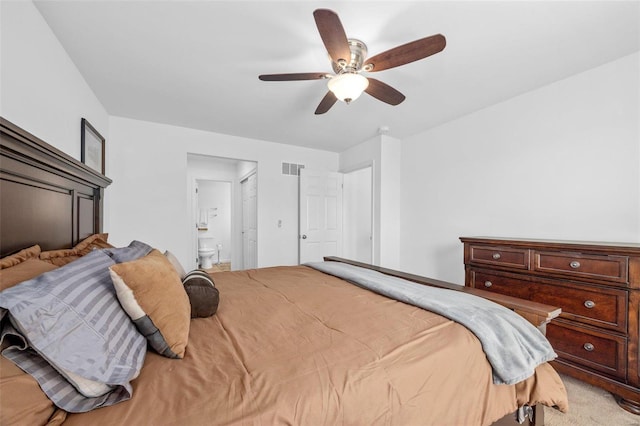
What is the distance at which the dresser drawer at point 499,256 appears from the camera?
2082mm

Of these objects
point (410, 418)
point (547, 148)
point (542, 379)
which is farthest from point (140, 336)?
point (547, 148)

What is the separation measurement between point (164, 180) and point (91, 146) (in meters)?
0.97

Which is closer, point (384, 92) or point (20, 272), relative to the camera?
point (20, 272)

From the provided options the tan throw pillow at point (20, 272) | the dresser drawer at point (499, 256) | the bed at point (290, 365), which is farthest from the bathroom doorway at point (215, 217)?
the tan throw pillow at point (20, 272)

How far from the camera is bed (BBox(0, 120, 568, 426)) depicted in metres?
0.66

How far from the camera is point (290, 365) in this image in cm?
84

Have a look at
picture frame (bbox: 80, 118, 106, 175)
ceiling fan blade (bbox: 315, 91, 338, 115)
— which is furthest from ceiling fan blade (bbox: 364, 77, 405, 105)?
picture frame (bbox: 80, 118, 106, 175)

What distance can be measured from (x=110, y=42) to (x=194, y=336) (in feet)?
6.83

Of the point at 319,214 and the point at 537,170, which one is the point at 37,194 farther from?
the point at 537,170

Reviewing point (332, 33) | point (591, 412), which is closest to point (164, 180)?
point (332, 33)

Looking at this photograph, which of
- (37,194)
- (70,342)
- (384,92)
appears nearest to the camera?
(70,342)

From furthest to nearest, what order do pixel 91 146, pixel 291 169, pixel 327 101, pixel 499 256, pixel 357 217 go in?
pixel 357 217 < pixel 291 169 < pixel 91 146 < pixel 499 256 < pixel 327 101

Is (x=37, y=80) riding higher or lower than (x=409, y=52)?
lower

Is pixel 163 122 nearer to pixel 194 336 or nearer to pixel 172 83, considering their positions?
pixel 172 83
